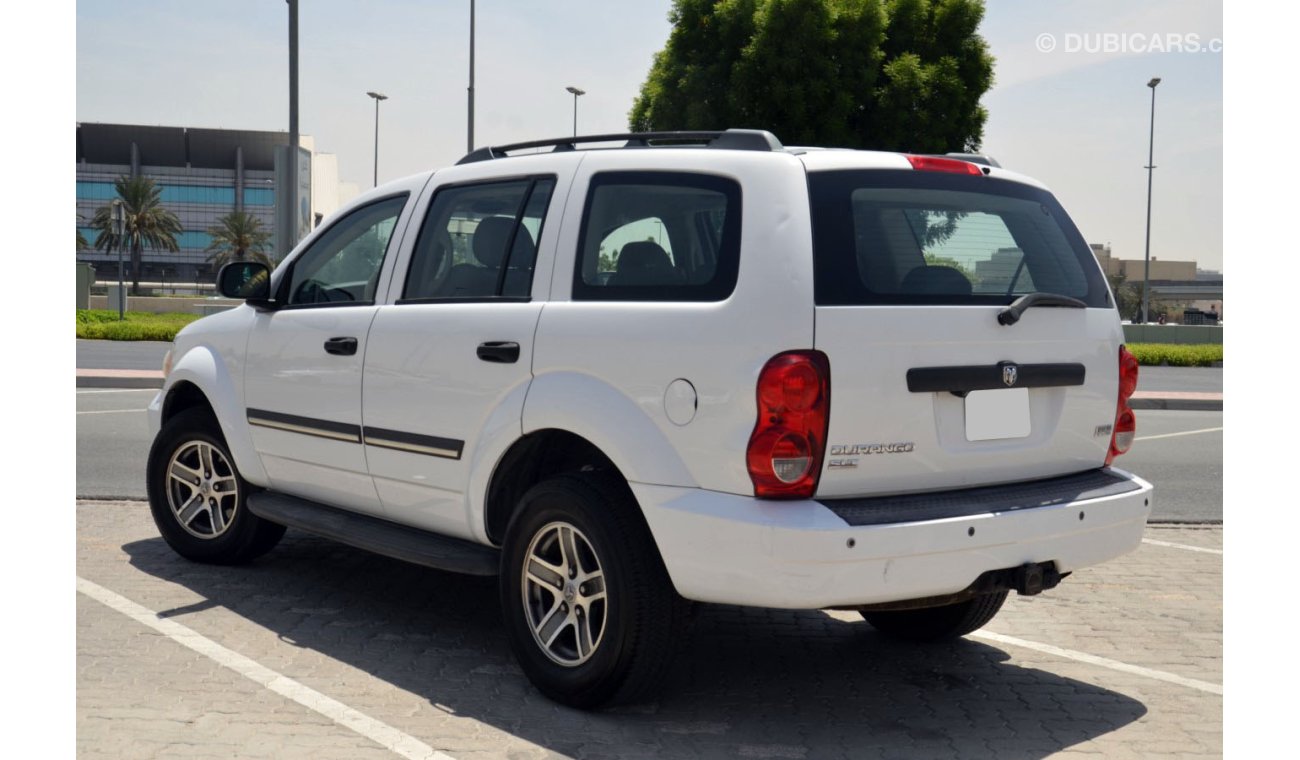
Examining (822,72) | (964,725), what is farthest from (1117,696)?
(822,72)

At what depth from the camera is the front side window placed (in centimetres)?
551

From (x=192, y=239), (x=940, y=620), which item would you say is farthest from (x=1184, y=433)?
(x=192, y=239)

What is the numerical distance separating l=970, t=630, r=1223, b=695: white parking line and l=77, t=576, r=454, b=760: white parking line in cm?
265

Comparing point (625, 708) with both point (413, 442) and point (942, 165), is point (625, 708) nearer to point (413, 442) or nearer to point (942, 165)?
point (413, 442)

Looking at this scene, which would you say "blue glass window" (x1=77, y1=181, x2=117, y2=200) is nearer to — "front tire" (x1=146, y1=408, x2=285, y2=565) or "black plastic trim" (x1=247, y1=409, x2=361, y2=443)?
"front tire" (x1=146, y1=408, x2=285, y2=565)

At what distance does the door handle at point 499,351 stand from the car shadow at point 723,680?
3.82 feet

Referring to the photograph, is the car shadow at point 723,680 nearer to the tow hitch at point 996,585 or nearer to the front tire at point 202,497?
the front tire at point 202,497

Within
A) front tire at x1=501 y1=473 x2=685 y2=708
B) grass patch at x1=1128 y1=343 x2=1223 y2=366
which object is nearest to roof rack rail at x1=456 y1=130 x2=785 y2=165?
front tire at x1=501 y1=473 x2=685 y2=708

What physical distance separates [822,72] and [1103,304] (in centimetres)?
2238

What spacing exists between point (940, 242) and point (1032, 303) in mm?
A: 375

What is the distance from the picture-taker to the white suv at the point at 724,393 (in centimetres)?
382

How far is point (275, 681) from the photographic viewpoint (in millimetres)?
4520

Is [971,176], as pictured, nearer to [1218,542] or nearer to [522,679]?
[522,679]

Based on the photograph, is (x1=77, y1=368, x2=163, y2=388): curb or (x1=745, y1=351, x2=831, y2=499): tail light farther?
(x1=77, y1=368, x2=163, y2=388): curb
